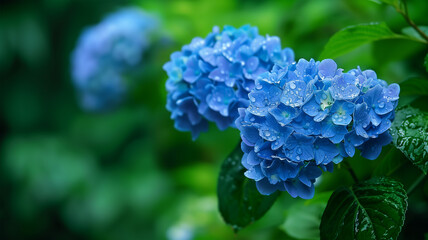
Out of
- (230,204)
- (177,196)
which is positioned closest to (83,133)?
(177,196)

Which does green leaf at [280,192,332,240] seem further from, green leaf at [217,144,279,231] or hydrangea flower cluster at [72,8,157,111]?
hydrangea flower cluster at [72,8,157,111]

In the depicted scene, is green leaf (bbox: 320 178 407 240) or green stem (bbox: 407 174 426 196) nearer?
green leaf (bbox: 320 178 407 240)

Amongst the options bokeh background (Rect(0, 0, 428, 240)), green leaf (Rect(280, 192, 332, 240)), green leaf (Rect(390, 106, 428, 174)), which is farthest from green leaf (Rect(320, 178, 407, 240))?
bokeh background (Rect(0, 0, 428, 240))

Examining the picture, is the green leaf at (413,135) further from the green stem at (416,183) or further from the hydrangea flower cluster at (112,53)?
the hydrangea flower cluster at (112,53)

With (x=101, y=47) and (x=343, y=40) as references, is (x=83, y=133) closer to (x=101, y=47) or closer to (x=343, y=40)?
(x=101, y=47)

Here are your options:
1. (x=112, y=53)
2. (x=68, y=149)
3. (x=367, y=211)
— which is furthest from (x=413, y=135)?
(x=68, y=149)

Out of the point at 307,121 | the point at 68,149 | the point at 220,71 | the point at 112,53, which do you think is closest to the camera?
the point at 307,121

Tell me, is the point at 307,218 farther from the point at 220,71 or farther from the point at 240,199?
the point at 220,71

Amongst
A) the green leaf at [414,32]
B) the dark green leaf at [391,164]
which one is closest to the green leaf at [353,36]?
the green leaf at [414,32]
